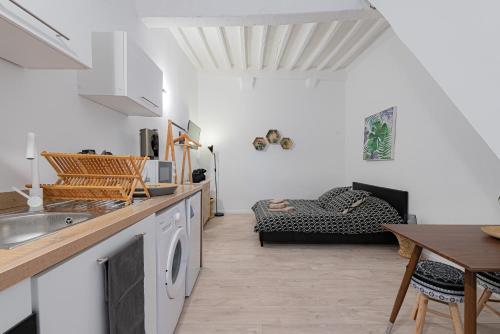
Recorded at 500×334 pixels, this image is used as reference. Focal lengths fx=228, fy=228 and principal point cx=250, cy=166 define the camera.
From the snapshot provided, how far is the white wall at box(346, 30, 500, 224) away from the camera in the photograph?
2.04m

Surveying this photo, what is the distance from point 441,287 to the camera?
1.23 metres

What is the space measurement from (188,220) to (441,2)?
2.21 m

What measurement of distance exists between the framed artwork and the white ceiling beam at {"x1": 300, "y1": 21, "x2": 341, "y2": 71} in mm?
1378

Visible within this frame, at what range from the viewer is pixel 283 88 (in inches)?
195

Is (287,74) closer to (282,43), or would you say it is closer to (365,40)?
(282,43)

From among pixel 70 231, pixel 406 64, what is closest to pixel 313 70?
pixel 406 64

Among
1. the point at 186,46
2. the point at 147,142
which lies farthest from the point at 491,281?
the point at 186,46

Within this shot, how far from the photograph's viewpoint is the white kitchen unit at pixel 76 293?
1.65 feet

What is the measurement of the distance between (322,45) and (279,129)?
1814 mm

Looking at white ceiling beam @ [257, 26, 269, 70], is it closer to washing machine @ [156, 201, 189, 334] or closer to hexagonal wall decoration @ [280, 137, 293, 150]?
hexagonal wall decoration @ [280, 137, 293, 150]

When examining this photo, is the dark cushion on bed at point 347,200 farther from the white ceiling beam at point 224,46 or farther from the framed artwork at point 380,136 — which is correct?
the white ceiling beam at point 224,46

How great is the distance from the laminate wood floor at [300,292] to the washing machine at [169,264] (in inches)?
12.2

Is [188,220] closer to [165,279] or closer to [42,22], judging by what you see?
[165,279]

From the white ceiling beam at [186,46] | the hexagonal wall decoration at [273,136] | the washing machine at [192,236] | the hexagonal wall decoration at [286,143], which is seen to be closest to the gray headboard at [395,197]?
the hexagonal wall decoration at [286,143]
